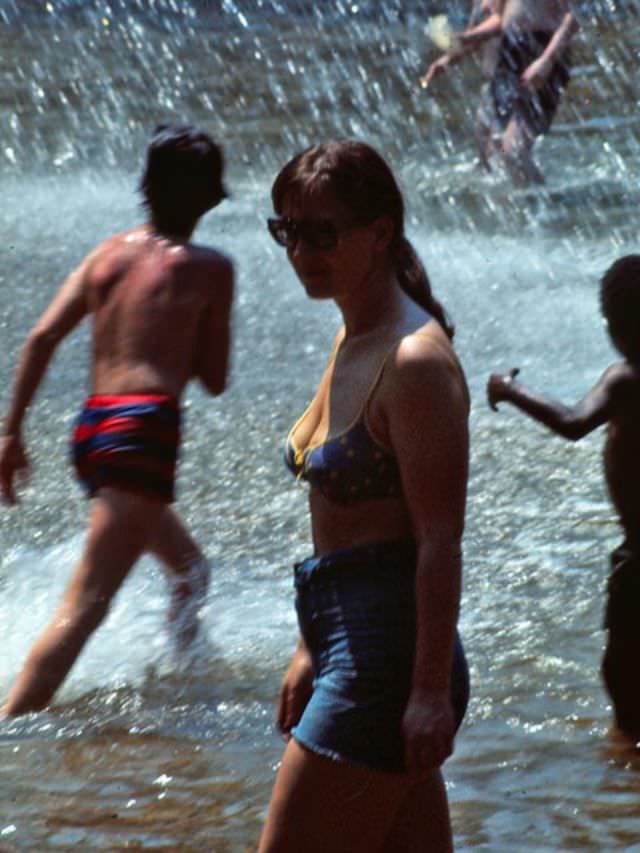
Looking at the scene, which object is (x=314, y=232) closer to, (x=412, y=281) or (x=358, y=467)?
(x=412, y=281)

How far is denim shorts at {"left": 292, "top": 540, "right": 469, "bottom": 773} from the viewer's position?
2.94 m

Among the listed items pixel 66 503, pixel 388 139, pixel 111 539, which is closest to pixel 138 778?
pixel 111 539

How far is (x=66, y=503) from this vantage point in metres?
7.25

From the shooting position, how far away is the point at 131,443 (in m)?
4.93

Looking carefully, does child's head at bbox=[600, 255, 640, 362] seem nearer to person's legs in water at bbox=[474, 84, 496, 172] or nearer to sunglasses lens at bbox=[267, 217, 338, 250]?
sunglasses lens at bbox=[267, 217, 338, 250]

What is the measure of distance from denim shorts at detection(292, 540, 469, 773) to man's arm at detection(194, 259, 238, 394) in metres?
2.12

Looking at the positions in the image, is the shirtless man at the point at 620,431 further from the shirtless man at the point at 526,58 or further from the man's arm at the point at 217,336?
the shirtless man at the point at 526,58

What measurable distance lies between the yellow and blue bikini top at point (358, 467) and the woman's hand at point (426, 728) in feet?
1.06

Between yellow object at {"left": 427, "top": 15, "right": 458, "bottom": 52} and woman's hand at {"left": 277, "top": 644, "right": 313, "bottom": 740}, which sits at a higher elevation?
yellow object at {"left": 427, "top": 15, "right": 458, "bottom": 52}

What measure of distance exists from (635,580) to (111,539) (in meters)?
1.32

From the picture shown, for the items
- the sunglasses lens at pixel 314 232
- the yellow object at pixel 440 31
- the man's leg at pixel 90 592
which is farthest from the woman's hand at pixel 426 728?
the yellow object at pixel 440 31

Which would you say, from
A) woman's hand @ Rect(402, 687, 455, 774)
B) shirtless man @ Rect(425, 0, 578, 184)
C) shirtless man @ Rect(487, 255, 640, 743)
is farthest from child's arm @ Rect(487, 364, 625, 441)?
shirtless man @ Rect(425, 0, 578, 184)

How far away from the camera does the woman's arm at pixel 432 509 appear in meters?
2.89

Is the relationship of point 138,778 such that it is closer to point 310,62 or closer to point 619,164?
point 619,164
